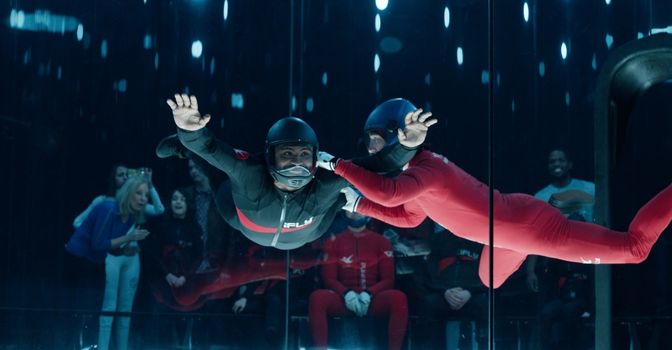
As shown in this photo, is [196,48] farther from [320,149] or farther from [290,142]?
[290,142]

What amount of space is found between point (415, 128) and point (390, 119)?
0.93 ft

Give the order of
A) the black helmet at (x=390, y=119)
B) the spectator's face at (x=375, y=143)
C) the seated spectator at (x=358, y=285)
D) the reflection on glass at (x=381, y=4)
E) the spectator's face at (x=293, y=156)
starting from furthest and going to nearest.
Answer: the reflection on glass at (x=381, y=4) < the seated spectator at (x=358, y=285) < the spectator's face at (x=375, y=143) < the black helmet at (x=390, y=119) < the spectator's face at (x=293, y=156)

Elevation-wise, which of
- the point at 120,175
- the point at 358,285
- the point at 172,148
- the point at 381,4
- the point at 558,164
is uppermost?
the point at 381,4

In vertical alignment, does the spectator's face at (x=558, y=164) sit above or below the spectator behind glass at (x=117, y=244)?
above

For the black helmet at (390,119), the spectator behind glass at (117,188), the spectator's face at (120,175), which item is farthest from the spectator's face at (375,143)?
the spectator's face at (120,175)

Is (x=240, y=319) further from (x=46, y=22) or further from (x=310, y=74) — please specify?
(x=46, y=22)

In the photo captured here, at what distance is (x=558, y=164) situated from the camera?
630cm

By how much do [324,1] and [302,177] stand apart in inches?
115

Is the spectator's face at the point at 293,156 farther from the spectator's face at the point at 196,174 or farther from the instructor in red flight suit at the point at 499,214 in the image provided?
the spectator's face at the point at 196,174

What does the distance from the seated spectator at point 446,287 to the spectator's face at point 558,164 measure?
78 centimetres

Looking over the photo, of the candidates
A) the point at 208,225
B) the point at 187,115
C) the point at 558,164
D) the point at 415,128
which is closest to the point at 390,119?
the point at 415,128

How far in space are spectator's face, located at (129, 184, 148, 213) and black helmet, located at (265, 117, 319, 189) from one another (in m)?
2.16

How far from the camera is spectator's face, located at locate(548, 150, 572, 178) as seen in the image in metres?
6.22

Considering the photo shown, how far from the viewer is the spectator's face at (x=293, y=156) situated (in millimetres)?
4320
